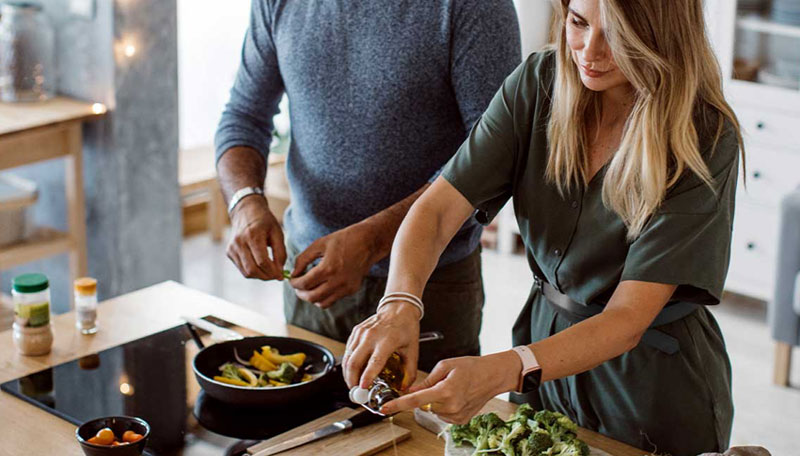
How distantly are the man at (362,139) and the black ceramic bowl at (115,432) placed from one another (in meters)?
0.50

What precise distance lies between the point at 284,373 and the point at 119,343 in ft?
1.30

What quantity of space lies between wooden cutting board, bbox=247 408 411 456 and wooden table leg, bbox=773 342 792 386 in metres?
2.45

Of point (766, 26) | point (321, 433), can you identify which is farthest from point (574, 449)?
point (766, 26)

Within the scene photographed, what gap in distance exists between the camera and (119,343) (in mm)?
2002

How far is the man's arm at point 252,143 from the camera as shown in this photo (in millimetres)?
2111

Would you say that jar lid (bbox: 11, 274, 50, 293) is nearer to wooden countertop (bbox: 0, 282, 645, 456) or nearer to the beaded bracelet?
wooden countertop (bbox: 0, 282, 645, 456)

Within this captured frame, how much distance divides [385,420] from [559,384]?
0.35 meters

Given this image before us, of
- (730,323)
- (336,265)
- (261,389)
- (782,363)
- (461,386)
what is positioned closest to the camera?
(461,386)

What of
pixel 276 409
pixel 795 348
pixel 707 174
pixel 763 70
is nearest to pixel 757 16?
pixel 763 70

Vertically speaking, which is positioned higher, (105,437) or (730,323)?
(105,437)

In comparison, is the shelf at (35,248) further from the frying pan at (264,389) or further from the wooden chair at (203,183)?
the frying pan at (264,389)

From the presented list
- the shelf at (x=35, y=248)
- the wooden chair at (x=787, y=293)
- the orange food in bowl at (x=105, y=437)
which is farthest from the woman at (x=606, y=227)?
the shelf at (x=35, y=248)

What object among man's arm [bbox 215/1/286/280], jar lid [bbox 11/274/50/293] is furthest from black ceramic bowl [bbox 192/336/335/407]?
jar lid [bbox 11/274/50/293]

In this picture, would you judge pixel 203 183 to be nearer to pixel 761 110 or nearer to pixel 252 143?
pixel 252 143
